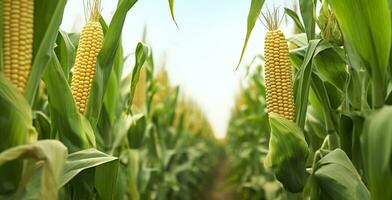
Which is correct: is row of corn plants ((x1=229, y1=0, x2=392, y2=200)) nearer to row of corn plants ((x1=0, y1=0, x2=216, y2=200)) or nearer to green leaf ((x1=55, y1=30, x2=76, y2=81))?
row of corn plants ((x1=0, y1=0, x2=216, y2=200))

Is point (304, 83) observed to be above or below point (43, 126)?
above

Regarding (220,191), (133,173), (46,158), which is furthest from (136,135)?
(220,191)

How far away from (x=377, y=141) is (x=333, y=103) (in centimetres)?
82

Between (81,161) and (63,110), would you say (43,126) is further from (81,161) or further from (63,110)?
(81,161)

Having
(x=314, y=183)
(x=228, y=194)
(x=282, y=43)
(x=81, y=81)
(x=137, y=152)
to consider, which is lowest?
(x=228, y=194)

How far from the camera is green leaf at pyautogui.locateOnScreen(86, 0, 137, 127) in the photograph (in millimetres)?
1493

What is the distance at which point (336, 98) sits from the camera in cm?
195

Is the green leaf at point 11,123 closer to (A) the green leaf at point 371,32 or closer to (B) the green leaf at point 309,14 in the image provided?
(A) the green leaf at point 371,32

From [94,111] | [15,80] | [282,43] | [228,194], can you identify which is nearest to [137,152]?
[94,111]

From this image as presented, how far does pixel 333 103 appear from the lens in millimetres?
1941

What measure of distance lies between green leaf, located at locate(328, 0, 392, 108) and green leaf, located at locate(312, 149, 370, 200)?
→ 9.1 inches

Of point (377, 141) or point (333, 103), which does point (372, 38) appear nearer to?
point (377, 141)

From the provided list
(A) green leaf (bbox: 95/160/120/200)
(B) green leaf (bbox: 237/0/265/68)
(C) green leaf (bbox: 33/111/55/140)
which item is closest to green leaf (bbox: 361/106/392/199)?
(B) green leaf (bbox: 237/0/265/68)

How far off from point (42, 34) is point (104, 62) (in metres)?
0.41
